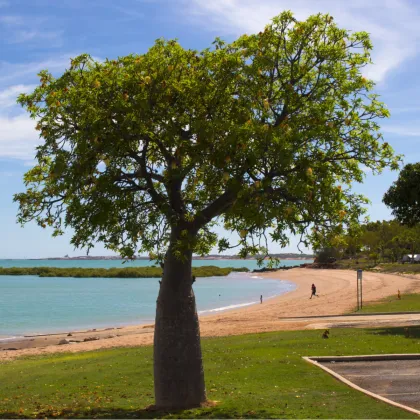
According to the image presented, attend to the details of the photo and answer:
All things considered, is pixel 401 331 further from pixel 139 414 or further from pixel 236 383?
pixel 139 414

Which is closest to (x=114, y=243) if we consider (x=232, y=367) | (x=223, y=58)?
(x=223, y=58)

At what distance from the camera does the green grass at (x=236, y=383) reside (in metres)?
12.5

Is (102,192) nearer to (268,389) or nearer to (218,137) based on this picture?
(218,137)

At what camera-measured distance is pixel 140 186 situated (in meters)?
13.0

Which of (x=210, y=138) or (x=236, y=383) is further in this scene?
(x=236, y=383)

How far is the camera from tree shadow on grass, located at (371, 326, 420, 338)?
2222cm

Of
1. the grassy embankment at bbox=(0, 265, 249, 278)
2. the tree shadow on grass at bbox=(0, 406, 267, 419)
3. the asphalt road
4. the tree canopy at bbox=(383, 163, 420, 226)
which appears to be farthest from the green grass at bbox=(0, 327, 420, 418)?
the grassy embankment at bbox=(0, 265, 249, 278)

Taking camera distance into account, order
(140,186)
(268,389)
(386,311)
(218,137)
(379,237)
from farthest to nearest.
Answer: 1. (379,237)
2. (386,311)
3. (268,389)
4. (140,186)
5. (218,137)

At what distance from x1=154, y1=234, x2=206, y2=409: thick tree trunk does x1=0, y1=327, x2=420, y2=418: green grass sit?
483 mm

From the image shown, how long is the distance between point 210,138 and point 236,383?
7.12 m

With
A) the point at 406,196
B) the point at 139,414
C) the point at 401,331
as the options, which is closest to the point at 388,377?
the point at 139,414

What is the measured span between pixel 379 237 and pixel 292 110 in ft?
453

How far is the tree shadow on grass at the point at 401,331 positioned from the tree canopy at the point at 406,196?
4544 millimetres

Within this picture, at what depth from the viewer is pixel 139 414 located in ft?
Answer: 40.7
